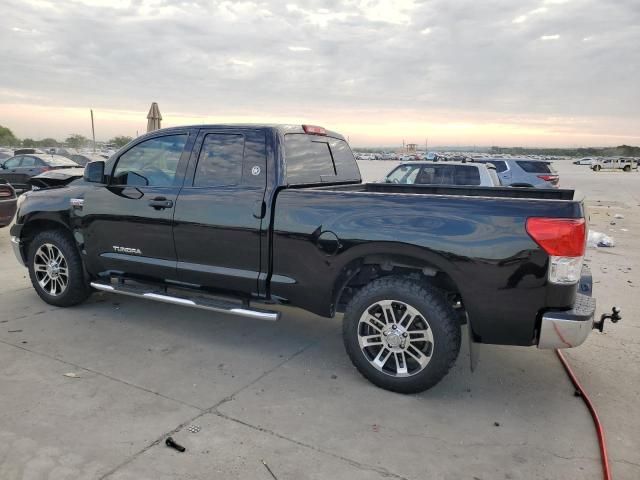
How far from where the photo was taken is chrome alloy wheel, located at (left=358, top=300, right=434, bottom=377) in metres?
3.62

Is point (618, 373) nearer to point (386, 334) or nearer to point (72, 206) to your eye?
point (386, 334)

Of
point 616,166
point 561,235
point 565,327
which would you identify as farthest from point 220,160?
point 616,166

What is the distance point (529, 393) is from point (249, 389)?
2.07m

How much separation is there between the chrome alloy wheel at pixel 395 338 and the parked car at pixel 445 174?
709cm

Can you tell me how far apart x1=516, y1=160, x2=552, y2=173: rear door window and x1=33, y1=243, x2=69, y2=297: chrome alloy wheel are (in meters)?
15.4

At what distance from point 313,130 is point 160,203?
1.56 metres

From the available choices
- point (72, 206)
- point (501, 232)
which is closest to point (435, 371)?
point (501, 232)

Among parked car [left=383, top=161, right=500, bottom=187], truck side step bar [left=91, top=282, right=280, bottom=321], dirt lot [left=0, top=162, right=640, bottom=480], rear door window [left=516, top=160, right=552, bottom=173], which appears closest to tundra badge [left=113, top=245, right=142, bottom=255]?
truck side step bar [left=91, top=282, right=280, bottom=321]

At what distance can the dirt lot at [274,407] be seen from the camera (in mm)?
2857

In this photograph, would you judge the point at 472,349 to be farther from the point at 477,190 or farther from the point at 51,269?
the point at 51,269

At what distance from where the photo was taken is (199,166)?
454cm

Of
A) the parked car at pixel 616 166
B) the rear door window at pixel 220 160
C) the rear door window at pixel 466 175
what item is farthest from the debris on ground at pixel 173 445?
the parked car at pixel 616 166

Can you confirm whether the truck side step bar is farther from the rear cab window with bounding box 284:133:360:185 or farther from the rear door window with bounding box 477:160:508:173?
the rear door window with bounding box 477:160:508:173

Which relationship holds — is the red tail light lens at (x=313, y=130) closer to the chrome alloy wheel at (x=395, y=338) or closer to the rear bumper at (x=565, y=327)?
the chrome alloy wheel at (x=395, y=338)
